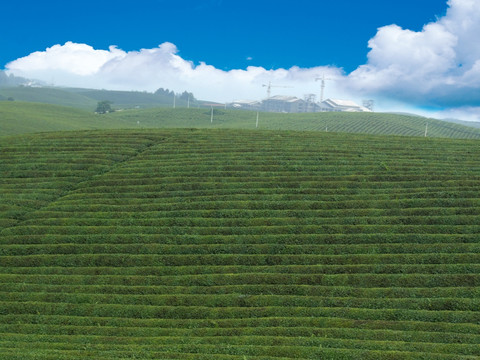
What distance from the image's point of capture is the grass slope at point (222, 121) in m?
105

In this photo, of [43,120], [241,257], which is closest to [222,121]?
[43,120]

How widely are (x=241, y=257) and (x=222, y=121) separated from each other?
441 ft

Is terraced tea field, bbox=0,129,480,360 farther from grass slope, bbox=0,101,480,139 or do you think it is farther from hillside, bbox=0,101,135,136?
grass slope, bbox=0,101,480,139

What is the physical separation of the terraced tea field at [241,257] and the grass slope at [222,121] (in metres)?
67.9

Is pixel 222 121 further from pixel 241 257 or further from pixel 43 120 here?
pixel 241 257

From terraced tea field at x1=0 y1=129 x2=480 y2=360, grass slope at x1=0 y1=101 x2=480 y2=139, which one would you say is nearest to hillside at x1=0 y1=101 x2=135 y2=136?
grass slope at x1=0 y1=101 x2=480 y2=139

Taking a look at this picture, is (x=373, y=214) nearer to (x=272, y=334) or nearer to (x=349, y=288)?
(x=349, y=288)

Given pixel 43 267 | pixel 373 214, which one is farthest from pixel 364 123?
pixel 43 267

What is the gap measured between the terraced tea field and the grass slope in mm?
67871

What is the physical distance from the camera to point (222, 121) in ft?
503

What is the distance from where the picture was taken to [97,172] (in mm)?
32125

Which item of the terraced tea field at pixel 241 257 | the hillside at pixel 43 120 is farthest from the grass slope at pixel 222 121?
the terraced tea field at pixel 241 257

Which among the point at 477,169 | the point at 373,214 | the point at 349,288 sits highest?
the point at 477,169

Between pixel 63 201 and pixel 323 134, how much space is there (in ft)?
89.6
